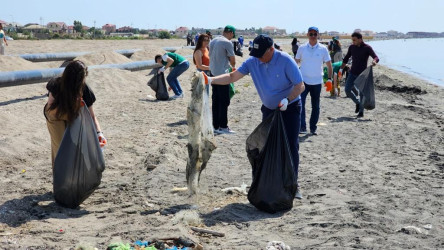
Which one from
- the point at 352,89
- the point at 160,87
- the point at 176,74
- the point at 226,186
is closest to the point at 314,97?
the point at 352,89

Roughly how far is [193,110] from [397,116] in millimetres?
7681

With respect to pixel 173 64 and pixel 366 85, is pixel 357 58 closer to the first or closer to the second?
pixel 366 85

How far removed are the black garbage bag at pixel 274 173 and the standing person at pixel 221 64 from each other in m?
3.84

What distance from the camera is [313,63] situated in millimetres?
9086

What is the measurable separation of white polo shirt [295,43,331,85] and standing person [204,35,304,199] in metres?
3.59

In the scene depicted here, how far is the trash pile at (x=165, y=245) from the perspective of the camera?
4170 mm

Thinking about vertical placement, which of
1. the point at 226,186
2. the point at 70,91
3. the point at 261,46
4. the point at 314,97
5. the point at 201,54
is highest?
the point at 261,46

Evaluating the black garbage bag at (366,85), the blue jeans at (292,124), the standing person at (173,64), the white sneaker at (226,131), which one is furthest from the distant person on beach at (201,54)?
the blue jeans at (292,124)

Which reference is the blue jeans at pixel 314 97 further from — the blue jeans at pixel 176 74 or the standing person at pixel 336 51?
the standing person at pixel 336 51

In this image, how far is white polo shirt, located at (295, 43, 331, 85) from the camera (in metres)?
9.09

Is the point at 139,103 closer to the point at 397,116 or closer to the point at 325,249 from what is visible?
the point at 397,116

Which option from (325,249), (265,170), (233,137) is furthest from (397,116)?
(325,249)

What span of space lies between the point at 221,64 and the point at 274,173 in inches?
162

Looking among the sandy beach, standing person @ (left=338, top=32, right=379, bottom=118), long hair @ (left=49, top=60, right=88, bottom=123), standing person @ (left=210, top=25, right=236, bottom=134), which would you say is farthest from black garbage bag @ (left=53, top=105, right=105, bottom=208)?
standing person @ (left=338, top=32, right=379, bottom=118)
